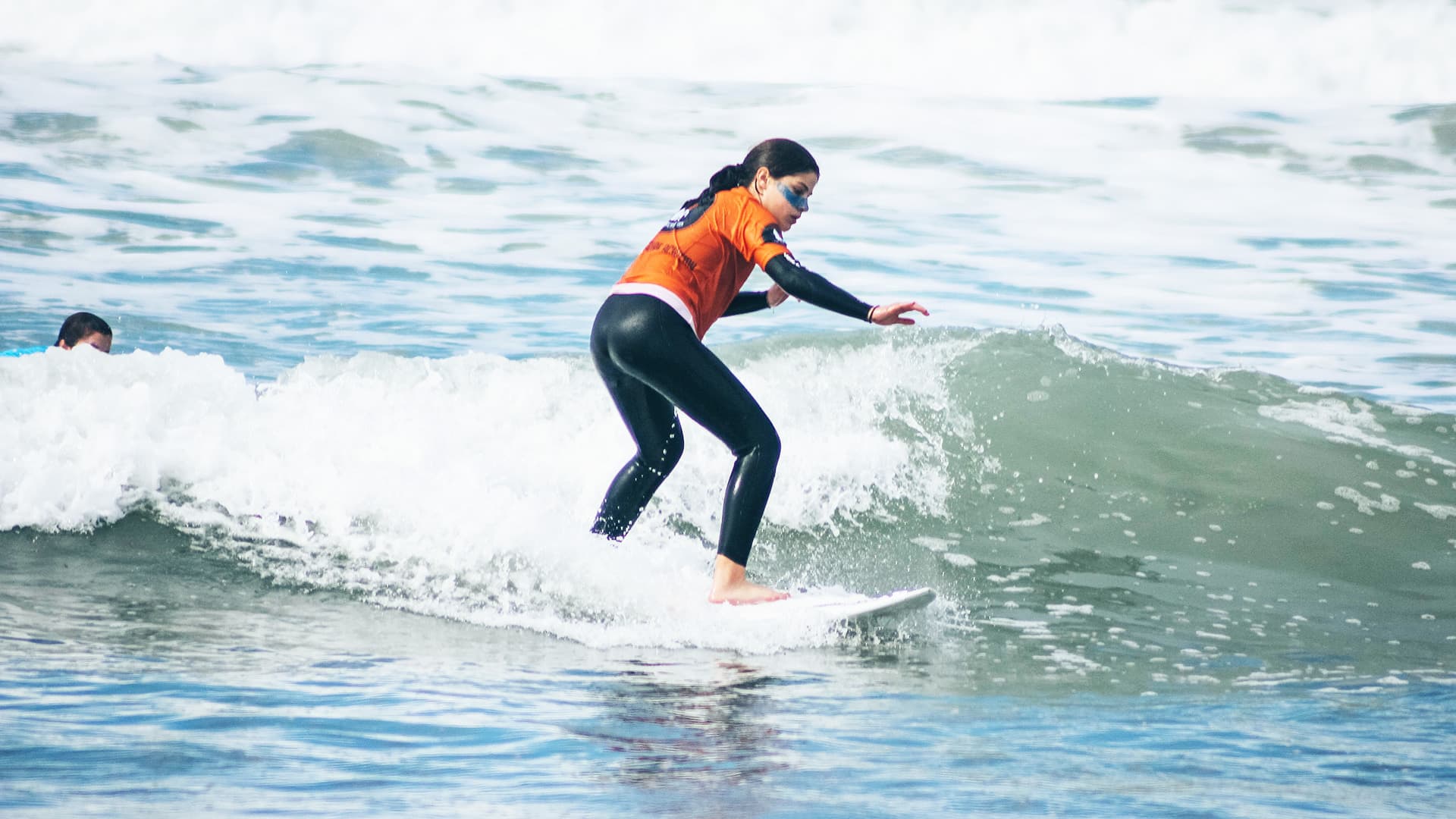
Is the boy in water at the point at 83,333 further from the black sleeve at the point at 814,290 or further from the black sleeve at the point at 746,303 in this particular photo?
the black sleeve at the point at 814,290

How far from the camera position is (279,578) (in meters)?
5.26

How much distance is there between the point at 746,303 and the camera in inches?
188

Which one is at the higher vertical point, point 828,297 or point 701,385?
point 828,297

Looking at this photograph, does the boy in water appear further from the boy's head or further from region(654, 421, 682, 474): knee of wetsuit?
region(654, 421, 682, 474): knee of wetsuit

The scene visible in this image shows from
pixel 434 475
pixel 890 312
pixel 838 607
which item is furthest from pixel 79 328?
pixel 890 312

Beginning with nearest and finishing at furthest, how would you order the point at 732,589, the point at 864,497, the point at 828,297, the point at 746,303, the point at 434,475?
the point at 828,297, the point at 732,589, the point at 746,303, the point at 434,475, the point at 864,497

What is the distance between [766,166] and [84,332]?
4281mm

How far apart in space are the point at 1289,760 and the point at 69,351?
230 inches

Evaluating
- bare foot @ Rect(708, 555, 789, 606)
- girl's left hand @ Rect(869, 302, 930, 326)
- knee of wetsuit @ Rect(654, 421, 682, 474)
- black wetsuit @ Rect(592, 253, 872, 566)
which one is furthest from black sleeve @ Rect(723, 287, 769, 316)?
bare foot @ Rect(708, 555, 789, 606)

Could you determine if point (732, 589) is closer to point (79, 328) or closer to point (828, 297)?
point (828, 297)

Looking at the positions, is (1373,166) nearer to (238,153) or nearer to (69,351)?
(238,153)

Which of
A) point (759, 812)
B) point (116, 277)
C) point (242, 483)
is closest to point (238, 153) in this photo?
point (116, 277)

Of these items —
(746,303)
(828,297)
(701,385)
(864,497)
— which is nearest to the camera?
(828,297)

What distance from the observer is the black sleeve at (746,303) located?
473 centimetres
